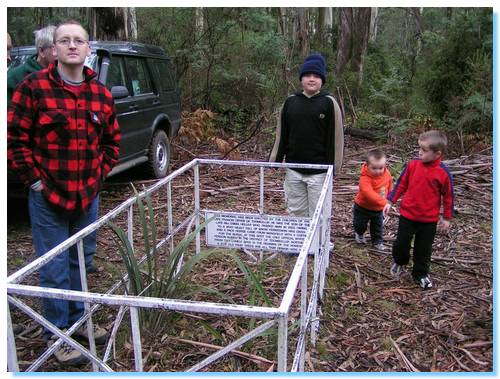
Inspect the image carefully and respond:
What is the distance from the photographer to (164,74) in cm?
782

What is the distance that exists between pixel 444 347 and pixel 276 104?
8777 millimetres

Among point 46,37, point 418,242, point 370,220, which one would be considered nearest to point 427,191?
point 418,242

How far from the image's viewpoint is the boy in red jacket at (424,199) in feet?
12.8

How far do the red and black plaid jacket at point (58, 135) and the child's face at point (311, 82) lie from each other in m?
1.84

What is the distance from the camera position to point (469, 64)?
29.7 feet

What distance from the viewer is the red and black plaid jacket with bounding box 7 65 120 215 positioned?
109 inches

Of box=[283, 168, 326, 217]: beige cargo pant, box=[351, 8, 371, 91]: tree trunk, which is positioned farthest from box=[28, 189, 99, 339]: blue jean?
box=[351, 8, 371, 91]: tree trunk

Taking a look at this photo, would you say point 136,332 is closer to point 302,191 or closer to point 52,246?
point 52,246

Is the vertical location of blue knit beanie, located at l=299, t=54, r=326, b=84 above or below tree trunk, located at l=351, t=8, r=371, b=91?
below

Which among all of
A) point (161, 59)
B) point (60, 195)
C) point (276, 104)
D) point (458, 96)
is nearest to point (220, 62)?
point (276, 104)

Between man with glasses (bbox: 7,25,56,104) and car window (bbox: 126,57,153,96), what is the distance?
3.04m

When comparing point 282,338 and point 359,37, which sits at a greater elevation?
point 359,37

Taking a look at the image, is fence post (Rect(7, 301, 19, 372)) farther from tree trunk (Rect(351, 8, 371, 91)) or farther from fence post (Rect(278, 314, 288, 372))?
tree trunk (Rect(351, 8, 371, 91))

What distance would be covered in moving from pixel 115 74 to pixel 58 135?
145 inches
